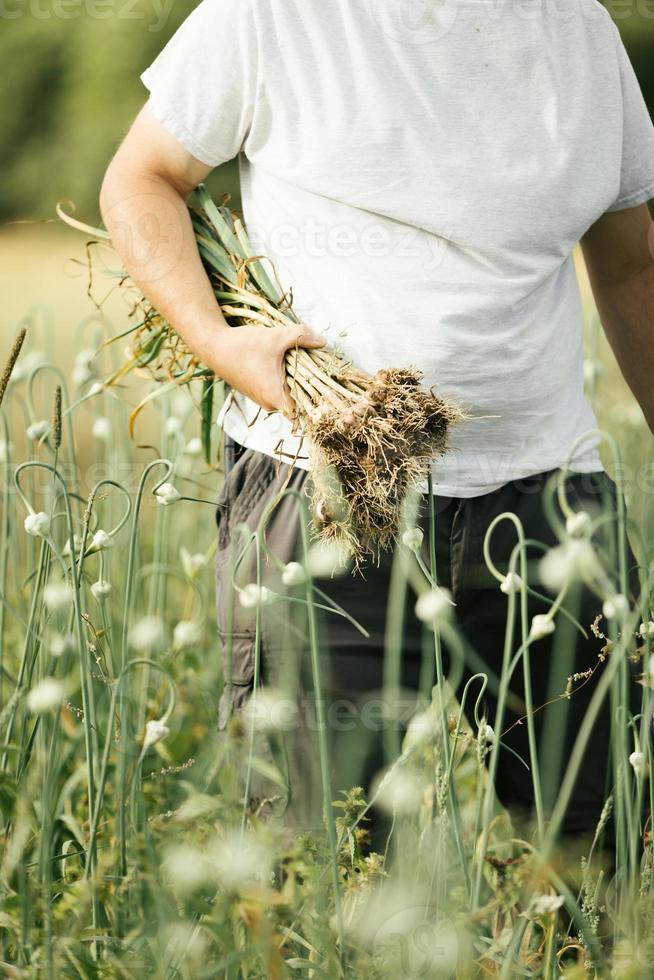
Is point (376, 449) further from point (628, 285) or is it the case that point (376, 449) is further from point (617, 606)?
point (628, 285)

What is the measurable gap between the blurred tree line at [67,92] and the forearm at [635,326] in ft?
26.6

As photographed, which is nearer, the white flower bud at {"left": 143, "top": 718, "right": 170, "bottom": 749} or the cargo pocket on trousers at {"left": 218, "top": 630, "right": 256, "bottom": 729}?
the white flower bud at {"left": 143, "top": 718, "right": 170, "bottom": 749}

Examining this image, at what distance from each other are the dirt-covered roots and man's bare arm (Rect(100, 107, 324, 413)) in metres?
0.11

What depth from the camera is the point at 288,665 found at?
2.76 ft

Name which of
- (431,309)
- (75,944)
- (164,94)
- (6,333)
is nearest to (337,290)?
(431,309)

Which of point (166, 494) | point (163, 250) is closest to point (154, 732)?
point (166, 494)

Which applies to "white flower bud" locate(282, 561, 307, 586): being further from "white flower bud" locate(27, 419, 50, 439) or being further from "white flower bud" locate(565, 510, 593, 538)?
"white flower bud" locate(27, 419, 50, 439)

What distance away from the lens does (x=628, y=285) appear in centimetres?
99

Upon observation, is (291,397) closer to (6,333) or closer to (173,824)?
(173,824)

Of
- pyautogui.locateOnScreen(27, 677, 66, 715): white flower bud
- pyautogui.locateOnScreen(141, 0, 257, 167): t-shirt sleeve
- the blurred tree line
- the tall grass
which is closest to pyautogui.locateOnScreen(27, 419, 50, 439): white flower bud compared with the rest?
the tall grass

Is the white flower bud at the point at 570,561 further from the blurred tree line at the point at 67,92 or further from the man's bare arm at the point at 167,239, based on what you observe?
the blurred tree line at the point at 67,92

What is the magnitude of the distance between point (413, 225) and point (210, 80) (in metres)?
0.19

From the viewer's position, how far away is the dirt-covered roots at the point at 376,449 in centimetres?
72

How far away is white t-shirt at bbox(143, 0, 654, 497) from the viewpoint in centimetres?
82
